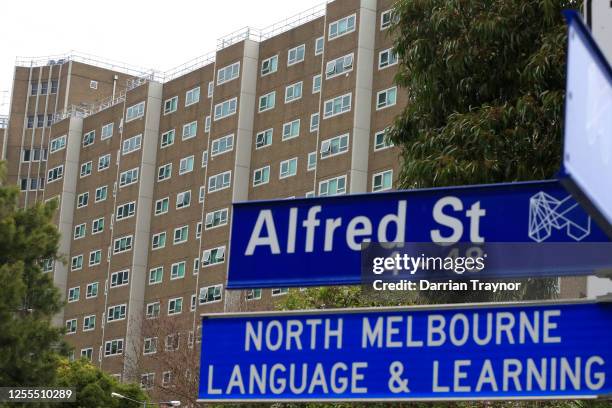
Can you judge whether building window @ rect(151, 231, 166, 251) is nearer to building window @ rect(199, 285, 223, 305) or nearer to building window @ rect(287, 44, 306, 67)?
building window @ rect(199, 285, 223, 305)

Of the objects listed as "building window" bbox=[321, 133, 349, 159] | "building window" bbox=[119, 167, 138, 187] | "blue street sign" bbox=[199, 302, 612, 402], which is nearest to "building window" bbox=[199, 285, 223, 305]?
"building window" bbox=[321, 133, 349, 159]

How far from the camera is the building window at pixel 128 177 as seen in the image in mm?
94812

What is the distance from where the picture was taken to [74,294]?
9806cm

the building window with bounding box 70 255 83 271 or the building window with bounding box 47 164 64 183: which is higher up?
the building window with bounding box 47 164 64 183

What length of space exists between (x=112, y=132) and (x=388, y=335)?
94.8 m

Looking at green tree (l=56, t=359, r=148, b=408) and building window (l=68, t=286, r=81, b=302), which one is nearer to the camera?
green tree (l=56, t=359, r=148, b=408)

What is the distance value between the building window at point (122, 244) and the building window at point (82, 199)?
699 cm

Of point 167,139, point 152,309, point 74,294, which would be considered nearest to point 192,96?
point 167,139

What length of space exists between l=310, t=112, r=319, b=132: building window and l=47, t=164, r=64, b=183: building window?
29.4m

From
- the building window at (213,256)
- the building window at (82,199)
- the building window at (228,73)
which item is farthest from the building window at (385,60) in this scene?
the building window at (82,199)

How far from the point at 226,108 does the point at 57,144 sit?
72.4ft

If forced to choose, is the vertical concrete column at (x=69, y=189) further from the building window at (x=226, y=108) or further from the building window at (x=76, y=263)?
the building window at (x=226, y=108)

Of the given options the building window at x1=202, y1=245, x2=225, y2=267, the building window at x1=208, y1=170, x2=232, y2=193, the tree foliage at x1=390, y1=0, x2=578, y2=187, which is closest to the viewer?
the tree foliage at x1=390, y1=0, x2=578, y2=187

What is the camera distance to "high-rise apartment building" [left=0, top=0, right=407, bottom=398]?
3061 inches
